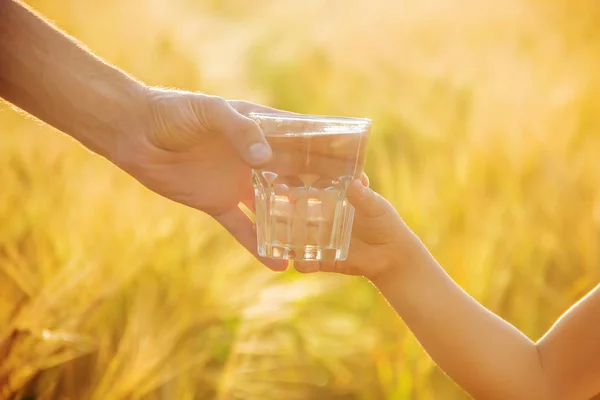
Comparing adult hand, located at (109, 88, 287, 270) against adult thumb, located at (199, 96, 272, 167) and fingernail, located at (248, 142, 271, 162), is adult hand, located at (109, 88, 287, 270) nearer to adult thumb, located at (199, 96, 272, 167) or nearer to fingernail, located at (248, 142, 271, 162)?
adult thumb, located at (199, 96, 272, 167)

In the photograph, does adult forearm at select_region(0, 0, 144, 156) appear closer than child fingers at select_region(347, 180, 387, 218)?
No

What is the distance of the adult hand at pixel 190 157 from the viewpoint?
1055 millimetres

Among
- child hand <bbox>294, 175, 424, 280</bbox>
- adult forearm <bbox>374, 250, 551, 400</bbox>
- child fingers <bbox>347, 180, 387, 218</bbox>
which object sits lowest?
adult forearm <bbox>374, 250, 551, 400</bbox>

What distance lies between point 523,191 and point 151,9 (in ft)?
3.20

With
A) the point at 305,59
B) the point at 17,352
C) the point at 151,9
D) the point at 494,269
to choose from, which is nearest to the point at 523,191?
the point at 494,269

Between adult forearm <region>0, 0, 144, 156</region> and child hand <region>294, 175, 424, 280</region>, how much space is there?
12.2 inches

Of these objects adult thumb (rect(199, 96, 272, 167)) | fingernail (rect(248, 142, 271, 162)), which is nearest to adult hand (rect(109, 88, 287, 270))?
adult thumb (rect(199, 96, 272, 167))

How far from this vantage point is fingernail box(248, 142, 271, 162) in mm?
918

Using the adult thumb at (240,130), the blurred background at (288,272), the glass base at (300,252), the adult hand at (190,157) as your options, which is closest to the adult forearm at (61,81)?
the adult hand at (190,157)

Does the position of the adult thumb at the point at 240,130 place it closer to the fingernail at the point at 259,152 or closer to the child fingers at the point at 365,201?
the fingernail at the point at 259,152

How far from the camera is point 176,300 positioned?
1.62 metres

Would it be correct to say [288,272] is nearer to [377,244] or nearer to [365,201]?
[377,244]

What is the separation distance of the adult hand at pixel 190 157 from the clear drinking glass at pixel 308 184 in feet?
0.28

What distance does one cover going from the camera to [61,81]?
3.79 ft
